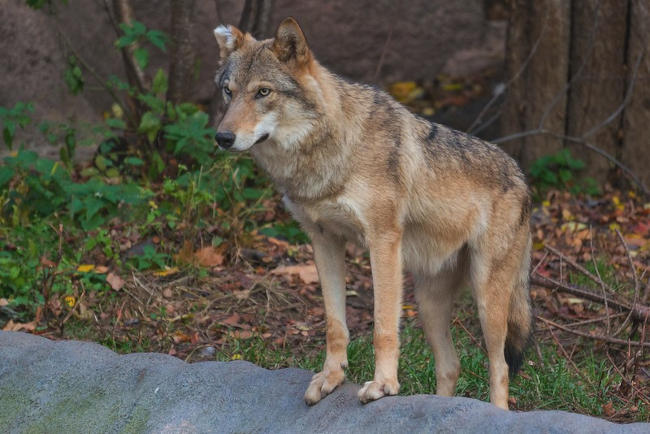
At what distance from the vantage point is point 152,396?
165 inches

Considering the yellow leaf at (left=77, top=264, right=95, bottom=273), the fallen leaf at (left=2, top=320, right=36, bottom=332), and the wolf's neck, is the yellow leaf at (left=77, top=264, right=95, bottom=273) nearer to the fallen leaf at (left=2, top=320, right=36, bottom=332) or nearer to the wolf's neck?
the fallen leaf at (left=2, top=320, right=36, bottom=332)

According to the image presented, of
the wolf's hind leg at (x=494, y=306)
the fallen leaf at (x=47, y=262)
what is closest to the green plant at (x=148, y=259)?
the fallen leaf at (x=47, y=262)

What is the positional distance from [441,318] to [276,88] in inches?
62.4

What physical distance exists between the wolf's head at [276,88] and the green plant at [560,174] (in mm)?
4662

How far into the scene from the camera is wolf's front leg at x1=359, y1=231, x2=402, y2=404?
13.8 feet

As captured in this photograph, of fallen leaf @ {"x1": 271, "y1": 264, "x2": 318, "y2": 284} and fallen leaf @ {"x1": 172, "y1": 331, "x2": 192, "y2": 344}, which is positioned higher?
fallen leaf @ {"x1": 172, "y1": 331, "x2": 192, "y2": 344}

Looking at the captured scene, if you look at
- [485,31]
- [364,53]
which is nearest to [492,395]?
[364,53]

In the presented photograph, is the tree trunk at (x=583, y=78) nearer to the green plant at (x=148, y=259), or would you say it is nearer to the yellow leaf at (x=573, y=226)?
the yellow leaf at (x=573, y=226)

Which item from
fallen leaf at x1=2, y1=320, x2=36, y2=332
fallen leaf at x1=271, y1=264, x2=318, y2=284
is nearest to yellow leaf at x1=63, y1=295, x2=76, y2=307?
fallen leaf at x1=2, y1=320, x2=36, y2=332

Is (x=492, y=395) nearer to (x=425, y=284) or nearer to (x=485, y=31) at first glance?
(x=425, y=284)

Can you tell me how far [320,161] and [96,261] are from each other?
8.96 feet

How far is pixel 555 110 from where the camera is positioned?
8.56m

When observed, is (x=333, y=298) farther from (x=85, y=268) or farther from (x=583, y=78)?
(x=583, y=78)

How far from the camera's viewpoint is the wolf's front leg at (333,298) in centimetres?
430
